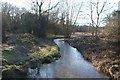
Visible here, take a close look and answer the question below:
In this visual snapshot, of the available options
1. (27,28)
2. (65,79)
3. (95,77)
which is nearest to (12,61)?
A: (65,79)

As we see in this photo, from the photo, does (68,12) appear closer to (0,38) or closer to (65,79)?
(0,38)

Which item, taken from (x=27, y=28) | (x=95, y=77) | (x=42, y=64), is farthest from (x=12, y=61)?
(x=27, y=28)

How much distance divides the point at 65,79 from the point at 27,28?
34.7 meters

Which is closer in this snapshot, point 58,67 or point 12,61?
point 12,61

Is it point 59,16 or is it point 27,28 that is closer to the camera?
point 27,28

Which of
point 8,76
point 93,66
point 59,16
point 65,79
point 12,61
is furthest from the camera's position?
point 59,16

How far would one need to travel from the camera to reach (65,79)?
16.4 m

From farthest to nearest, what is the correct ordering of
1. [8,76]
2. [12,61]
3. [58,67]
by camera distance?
[58,67]
[12,61]
[8,76]

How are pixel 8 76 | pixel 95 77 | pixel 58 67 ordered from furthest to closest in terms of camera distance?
1. pixel 58 67
2. pixel 95 77
3. pixel 8 76

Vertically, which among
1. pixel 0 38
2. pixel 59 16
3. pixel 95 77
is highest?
pixel 59 16

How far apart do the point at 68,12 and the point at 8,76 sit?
193 feet

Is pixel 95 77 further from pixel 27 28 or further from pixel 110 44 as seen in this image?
pixel 27 28

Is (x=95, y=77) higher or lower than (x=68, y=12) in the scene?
lower

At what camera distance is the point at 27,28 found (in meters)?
50.2
